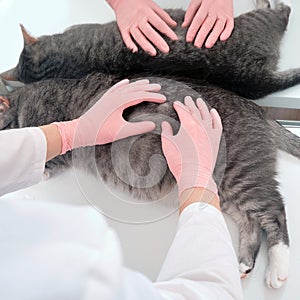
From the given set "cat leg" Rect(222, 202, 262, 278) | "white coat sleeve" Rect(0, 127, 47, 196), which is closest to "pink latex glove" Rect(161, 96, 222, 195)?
"cat leg" Rect(222, 202, 262, 278)

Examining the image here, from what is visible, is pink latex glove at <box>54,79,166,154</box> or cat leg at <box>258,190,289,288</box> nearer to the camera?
cat leg at <box>258,190,289,288</box>

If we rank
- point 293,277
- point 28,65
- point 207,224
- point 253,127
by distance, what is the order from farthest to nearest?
1. point 28,65
2. point 253,127
3. point 293,277
4. point 207,224

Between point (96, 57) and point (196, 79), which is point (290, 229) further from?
point (96, 57)

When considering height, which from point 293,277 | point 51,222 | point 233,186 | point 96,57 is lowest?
point 293,277

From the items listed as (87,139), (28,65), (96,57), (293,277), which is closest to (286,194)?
(293,277)

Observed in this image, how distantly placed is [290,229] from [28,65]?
81 cm

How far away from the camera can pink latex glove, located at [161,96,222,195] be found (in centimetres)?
90

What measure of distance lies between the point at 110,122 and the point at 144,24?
0.30 m

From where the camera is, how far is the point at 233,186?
995 millimetres

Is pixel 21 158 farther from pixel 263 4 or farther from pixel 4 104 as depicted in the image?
pixel 263 4

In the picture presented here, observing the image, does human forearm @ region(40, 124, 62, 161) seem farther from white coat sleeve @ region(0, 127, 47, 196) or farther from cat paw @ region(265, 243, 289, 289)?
cat paw @ region(265, 243, 289, 289)

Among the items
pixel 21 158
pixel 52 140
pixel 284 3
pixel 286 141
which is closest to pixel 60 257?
pixel 21 158

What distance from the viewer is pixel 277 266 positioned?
89 cm

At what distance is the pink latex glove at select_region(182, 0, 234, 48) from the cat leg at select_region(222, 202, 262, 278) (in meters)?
0.42
